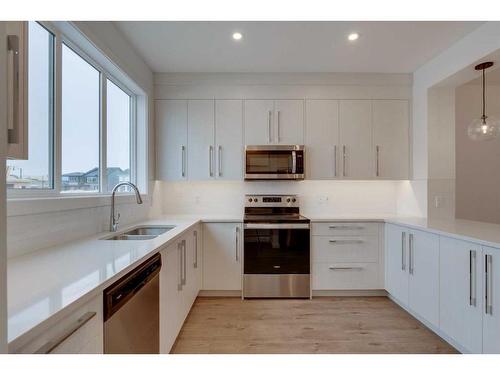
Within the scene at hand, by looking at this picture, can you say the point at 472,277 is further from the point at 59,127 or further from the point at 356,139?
the point at 59,127

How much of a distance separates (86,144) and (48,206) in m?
0.77

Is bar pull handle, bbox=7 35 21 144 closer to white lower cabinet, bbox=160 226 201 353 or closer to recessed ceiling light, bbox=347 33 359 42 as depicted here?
white lower cabinet, bbox=160 226 201 353

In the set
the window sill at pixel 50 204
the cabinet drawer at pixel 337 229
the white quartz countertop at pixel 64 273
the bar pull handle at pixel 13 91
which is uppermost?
the bar pull handle at pixel 13 91

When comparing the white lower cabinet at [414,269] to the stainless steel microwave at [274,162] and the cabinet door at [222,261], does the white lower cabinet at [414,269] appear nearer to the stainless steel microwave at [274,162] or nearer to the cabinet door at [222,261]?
the stainless steel microwave at [274,162]

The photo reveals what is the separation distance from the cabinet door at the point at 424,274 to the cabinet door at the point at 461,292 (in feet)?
0.20

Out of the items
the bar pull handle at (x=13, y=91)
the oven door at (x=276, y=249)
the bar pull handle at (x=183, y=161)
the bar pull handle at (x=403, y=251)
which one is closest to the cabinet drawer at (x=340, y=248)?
the oven door at (x=276, y=249)

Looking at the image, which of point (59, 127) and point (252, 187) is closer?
point (59, 127)

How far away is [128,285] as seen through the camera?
1209 millimetres

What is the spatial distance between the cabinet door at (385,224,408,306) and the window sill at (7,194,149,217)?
8.84 feet

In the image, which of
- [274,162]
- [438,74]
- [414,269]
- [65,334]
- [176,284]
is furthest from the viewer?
[274,162]

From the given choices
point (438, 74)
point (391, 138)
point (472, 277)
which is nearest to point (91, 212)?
point (472, 277)

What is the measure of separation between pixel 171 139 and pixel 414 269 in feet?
9.37

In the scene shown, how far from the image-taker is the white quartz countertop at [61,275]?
2.45 ft

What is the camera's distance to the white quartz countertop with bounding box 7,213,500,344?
2.43 ft
